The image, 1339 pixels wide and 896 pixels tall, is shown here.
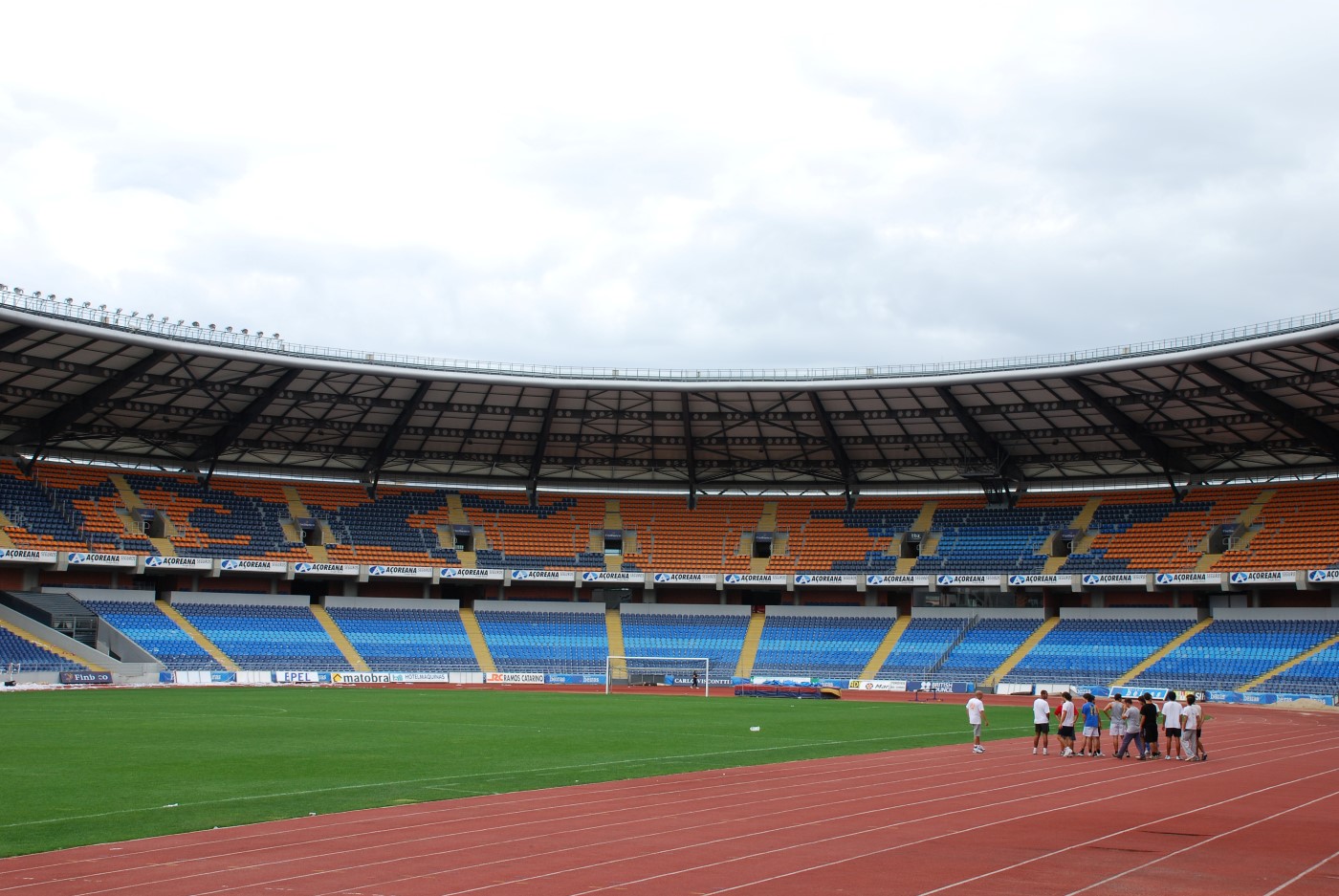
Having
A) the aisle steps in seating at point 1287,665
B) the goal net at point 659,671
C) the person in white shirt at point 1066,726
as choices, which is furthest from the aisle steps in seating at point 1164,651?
the person in white shirt at point 1066,726

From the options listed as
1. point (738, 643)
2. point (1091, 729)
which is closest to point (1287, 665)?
point (738, 643)

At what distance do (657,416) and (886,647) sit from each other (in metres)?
18.4

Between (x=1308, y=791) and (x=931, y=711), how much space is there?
2495 centimetres

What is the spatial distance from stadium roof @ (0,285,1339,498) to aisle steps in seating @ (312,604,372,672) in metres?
9.07

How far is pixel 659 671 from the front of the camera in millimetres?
65875

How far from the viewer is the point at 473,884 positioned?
485 inches

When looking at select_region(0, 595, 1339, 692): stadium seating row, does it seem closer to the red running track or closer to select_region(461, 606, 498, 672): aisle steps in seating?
select_region(461, 606, 498, 672): aisle steps in seating

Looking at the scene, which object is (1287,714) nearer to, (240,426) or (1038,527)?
(1038,527)

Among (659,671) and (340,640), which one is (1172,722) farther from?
(340,640)

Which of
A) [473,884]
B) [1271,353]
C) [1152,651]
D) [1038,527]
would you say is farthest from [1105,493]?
[473,884]

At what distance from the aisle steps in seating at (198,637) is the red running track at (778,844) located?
139 ft

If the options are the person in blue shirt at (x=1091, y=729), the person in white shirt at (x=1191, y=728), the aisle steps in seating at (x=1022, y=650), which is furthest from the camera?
the aisle steps in seating at (x=1022, y=650)

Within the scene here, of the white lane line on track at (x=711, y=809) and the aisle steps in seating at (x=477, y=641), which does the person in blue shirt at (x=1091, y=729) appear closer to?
the white lane line on track at (x=711, y=809)

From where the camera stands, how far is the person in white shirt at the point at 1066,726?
89.0 feet
